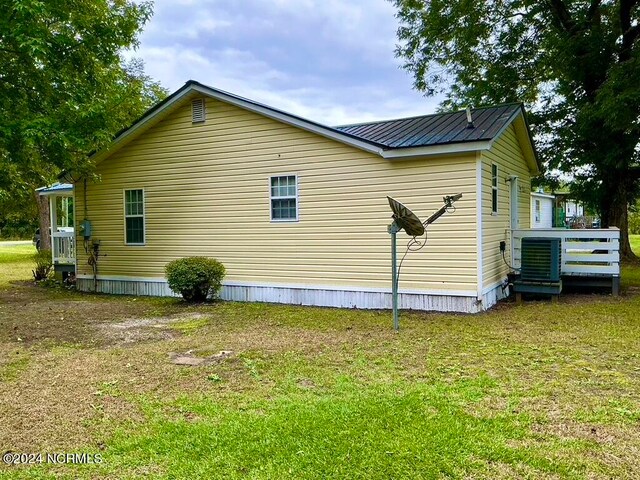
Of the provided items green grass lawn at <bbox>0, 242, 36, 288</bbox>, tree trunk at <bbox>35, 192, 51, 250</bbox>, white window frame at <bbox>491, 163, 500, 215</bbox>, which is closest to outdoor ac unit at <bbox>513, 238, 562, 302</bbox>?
white window frame at <bbox>491, 163, 500, 215</bbox>

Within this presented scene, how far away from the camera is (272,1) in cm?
1552

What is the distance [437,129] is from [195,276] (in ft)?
18.6

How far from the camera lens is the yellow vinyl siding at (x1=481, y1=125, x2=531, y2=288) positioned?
8430 mm

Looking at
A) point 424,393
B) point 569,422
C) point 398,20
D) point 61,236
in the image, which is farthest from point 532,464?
point 398,20

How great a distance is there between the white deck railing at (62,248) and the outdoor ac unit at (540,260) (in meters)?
12.2

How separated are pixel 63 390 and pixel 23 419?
0.69 meters

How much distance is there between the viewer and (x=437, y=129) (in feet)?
Result: 29.5

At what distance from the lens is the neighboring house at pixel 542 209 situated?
27.9m

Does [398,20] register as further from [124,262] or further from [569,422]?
[569,422]

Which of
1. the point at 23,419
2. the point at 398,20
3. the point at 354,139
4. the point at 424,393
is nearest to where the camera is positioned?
the point at 23,419

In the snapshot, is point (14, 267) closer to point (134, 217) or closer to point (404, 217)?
point (134, 217)

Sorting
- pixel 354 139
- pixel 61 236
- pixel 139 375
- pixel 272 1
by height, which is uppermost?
pixel 272 1

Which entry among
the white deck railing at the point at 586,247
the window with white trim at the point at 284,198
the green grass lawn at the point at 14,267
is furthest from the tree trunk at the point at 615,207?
the green grass lawn at the point at 14,267

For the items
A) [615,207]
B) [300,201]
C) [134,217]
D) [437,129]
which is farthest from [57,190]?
[615,207]
